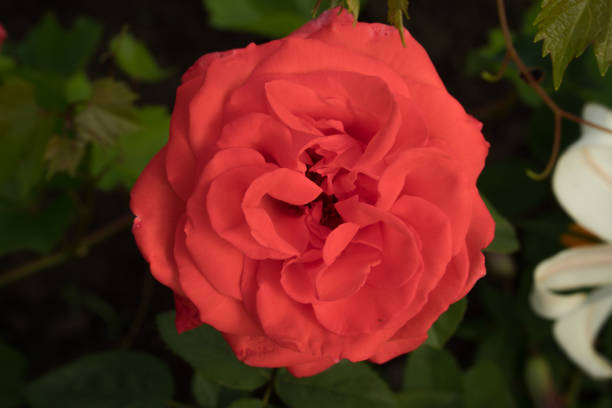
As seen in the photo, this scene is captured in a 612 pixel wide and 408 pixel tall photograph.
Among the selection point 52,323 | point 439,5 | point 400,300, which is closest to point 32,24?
point 52,323

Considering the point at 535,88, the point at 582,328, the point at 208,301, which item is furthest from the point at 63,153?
the point at 582,328

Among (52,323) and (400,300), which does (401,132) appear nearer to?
(400,300)

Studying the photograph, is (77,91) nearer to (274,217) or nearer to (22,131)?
(22,131)

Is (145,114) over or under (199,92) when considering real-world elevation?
under

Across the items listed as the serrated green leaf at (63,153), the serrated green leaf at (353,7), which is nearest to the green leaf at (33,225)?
the serrated green leaf at (63,153)

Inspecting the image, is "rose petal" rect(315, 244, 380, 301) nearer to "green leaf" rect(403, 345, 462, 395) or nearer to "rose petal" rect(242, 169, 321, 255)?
"rose petal" rect(242, 169, 321, 255)

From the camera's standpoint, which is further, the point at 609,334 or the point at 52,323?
the point at 52,323
